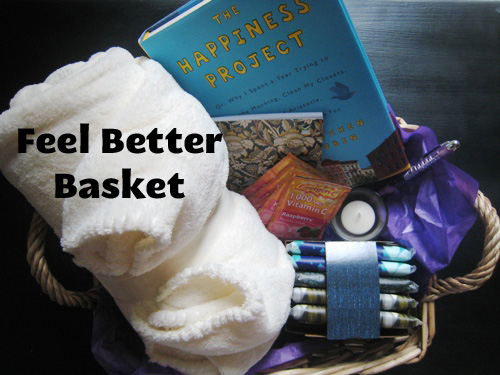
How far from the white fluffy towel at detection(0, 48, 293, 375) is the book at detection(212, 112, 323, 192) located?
12 centimetres

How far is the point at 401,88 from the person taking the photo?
853mm

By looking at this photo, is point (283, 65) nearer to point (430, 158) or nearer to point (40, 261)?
point (430, 158)

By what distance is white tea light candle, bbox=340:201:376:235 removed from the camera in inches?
28.7

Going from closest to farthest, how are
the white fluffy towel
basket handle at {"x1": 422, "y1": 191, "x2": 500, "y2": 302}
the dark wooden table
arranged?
1. the white fluffy towel
2. basket handle at {"x1": 422, "y1": 191, "x2": 500, "y2": 302}
3. the dark wooden table

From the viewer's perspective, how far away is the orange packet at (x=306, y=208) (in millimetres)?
701

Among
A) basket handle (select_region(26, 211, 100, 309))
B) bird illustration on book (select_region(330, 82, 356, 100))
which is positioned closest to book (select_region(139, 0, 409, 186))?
bird illustration on book (select_region(330, 82, 356, 100))

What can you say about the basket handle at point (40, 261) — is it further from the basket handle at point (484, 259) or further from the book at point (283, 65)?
the basket handle at point (484, 259)

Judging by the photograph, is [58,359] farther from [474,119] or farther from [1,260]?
[474,119]

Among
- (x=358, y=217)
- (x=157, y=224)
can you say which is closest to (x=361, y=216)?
(x=358, y=217)

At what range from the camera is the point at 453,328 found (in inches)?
33.4

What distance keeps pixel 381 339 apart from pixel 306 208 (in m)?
0.25

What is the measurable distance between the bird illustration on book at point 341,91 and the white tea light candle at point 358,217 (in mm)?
203

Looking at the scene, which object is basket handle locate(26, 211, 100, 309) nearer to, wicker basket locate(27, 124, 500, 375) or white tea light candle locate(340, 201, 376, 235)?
wicker basket locate(27, 124, 500, 375)

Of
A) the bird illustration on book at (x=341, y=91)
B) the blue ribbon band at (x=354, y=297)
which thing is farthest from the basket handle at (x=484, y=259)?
the bird illustration on book at (x=341, y=91)
